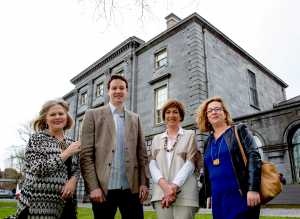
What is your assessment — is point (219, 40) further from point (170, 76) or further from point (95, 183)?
point (95, 183)

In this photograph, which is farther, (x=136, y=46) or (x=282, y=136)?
(x=136, y=46)

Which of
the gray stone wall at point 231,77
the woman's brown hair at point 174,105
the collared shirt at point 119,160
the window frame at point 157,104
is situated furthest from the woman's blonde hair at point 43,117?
the window frame at point 157,104

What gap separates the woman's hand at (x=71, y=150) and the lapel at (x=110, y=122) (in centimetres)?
41

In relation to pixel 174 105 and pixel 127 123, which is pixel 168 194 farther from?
pixel 174 105

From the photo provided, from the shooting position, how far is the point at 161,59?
64.4 ft

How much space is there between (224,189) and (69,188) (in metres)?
1.73

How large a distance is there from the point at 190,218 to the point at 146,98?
16.3 meters

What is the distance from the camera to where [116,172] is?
11.8 ft

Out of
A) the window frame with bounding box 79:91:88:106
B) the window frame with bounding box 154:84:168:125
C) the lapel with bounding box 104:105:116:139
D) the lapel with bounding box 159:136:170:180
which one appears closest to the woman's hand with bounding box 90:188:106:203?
the lapel with bounding box 104:105:116:139

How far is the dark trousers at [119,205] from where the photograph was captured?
3.38m

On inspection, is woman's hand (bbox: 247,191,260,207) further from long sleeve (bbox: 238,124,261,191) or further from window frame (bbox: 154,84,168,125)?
window frame (bbox: 154,84,168,125)

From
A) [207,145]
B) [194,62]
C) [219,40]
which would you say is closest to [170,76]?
[194,62]

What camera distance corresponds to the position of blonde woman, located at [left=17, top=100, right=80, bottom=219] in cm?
317

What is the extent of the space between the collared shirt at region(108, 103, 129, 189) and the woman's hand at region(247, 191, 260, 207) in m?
1.42
